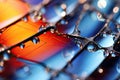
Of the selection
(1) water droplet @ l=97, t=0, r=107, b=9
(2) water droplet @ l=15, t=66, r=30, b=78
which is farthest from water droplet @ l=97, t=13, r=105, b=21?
(2) water droplet @ l=15, t=66, r=30, b=78

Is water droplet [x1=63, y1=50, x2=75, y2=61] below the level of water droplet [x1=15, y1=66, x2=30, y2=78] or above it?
above

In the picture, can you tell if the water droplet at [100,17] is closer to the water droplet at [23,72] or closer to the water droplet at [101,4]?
the water droplet at [101,4]

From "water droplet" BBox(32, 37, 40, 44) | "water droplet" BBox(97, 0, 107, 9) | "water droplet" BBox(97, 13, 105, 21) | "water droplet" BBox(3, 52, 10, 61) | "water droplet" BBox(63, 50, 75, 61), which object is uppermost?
"water droplet" BBox(97, 0, 107, 9)

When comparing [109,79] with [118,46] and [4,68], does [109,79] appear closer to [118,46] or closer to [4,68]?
[118,46]

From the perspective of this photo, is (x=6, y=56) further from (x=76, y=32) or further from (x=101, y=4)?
(x=101, y=4)

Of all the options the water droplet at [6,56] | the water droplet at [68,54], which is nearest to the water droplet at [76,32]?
the water droplet at [68,54]

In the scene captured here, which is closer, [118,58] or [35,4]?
[118,58]

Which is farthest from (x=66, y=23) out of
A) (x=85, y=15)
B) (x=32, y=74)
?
(x=32, y=74)

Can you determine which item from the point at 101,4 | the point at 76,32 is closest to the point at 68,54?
the point at 76,32

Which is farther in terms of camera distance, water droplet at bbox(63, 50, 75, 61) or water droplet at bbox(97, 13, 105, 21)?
water droplet at bbox(97, 13, 105, 21)

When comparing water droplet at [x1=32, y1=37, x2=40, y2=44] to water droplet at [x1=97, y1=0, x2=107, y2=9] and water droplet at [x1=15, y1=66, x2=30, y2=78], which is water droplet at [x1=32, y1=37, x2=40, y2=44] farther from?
water droplet at [x1=97, y1=0, x2=107, y2=9]

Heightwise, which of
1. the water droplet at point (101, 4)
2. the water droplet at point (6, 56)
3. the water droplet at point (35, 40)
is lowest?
the water droplet at point (6, 56)
